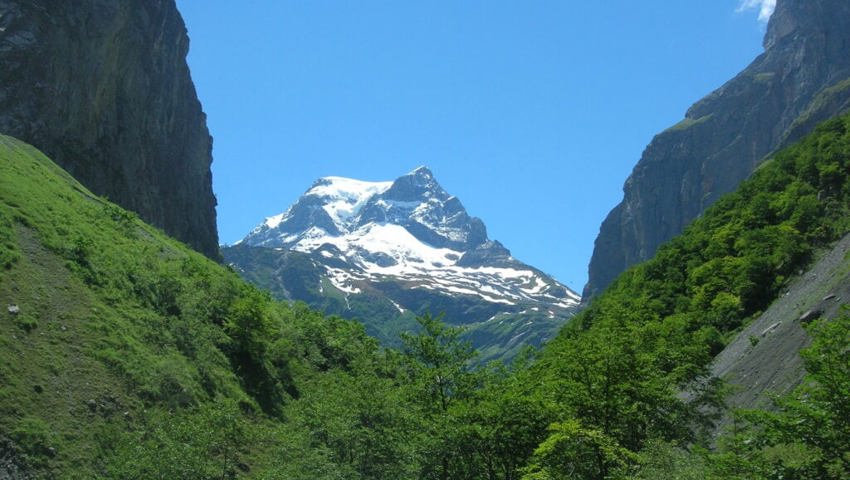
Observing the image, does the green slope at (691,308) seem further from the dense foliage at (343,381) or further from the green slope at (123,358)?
the green slope at (123,358)

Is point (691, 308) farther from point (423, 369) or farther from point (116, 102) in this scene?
point (116, 102)

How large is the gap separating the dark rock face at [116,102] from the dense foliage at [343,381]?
114ft

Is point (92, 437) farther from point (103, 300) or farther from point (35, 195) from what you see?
point (35, 195)

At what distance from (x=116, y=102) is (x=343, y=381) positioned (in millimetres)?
87781

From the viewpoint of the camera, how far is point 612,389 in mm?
27531

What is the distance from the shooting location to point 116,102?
395 ft

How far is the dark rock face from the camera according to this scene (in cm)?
9488

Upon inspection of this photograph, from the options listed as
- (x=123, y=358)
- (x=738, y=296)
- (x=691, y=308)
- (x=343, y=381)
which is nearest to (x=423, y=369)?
(x=343, y=381)

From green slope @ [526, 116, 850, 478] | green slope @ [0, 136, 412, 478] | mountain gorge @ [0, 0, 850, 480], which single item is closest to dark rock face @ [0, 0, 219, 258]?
mountain gorge @ [0, 0, 850, 480]

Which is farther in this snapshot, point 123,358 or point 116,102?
point 116,102

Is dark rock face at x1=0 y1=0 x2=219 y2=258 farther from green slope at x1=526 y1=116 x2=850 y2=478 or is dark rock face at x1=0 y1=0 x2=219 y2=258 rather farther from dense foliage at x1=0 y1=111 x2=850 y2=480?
green slope at x1=526 y1=116 x2=850 y2=478

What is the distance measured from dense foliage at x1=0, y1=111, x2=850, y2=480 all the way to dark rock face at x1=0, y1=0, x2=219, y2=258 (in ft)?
114

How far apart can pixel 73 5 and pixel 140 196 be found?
34543 millimetres

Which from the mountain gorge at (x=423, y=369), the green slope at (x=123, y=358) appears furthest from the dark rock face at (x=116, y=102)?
the green slope at (x=123, y=358)
